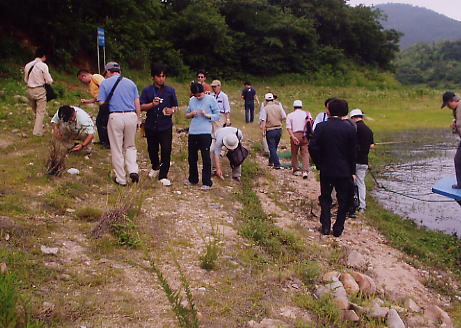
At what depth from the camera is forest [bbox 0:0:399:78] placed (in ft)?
61.8

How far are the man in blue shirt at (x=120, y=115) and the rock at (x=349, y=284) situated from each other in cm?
344

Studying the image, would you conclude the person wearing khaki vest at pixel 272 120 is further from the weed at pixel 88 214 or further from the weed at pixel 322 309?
the weed at pixel 322 309

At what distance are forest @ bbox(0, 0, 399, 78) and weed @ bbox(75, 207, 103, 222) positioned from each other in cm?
1354

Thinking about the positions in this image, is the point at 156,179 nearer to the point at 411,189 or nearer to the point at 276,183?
the point at 276,183

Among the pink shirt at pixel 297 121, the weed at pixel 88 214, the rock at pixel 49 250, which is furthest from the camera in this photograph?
the pink shirt at pixel 297 121

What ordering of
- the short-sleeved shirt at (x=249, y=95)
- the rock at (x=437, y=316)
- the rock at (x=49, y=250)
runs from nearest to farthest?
the rock at (x=49, y=250) < the rock at (x=437, y=316) < the short-sleeved shirt at (x=249, y=95)

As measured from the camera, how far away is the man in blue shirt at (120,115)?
632cm

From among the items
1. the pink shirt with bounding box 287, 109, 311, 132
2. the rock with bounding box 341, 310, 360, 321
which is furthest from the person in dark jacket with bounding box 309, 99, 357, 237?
the pink shirt with bounding box 287, 109, 311, 132

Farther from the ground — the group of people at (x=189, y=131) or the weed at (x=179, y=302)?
the group of people at (x=189, y=131)

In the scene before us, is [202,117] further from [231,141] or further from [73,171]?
[73,171]

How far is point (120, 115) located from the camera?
20.8ft

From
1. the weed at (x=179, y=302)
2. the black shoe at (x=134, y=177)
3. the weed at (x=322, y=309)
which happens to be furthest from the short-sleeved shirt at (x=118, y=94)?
the weed at (x=179, y=302)

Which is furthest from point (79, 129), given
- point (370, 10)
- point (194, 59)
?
point (370, 10)

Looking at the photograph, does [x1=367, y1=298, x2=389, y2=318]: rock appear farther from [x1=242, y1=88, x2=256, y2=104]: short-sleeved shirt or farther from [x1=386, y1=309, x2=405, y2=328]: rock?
[x1=242, y1=88, x2=256, y2=104]: short-sleeved shirt
